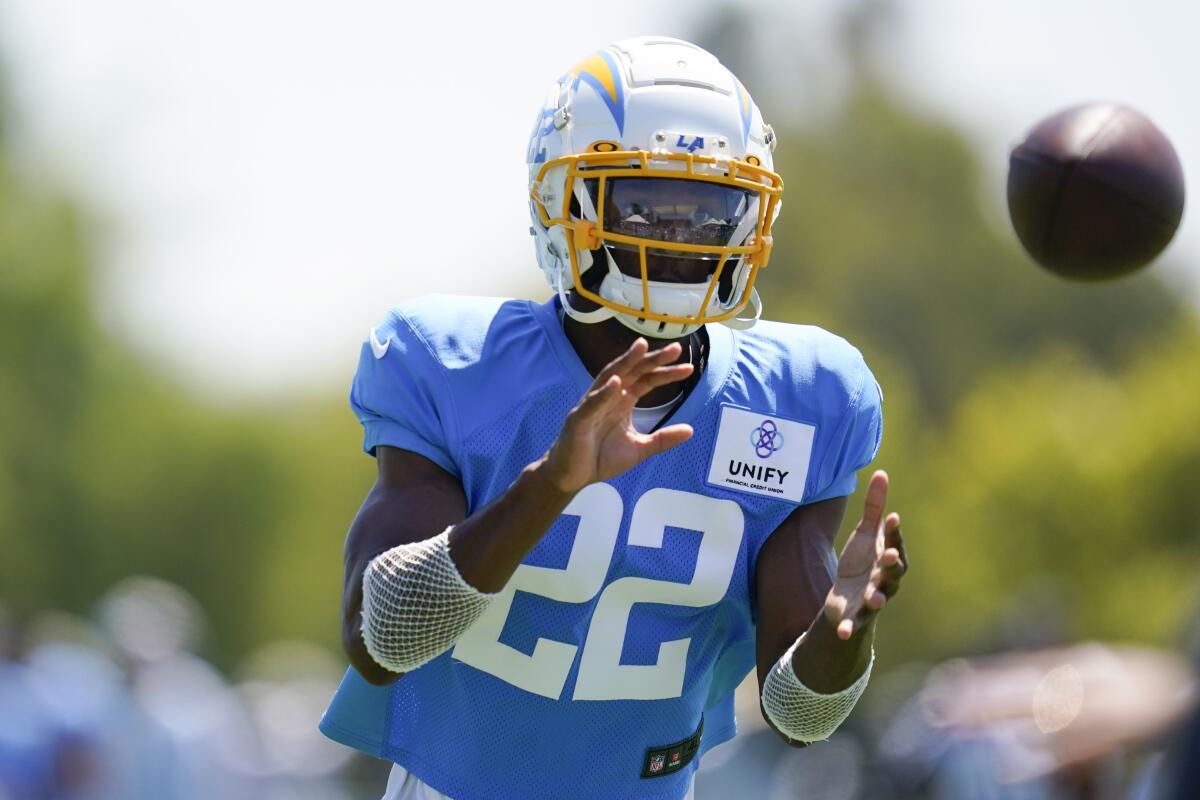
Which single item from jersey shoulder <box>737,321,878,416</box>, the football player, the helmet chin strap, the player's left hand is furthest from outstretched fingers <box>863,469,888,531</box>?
the helmet chin strap

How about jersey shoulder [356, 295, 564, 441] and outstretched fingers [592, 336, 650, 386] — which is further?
jersey shoulder [356, 295, 564, 441]

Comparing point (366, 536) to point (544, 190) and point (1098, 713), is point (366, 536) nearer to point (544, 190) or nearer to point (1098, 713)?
point (544, 190)

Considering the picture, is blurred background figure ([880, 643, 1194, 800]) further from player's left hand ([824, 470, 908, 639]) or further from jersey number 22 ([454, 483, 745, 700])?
player's left hand ([824, 470, 908, 639])

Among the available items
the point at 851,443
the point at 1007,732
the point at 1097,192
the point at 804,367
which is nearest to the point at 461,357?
the point at 804,367

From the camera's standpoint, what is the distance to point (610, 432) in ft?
12.0

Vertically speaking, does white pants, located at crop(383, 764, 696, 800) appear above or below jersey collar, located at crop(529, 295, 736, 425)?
below

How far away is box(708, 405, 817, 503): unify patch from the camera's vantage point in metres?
4.29

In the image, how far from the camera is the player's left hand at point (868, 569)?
12.1 ft

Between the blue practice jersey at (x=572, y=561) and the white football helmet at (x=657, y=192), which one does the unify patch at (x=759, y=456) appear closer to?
the blue practice jersey at (x=572, y=561)

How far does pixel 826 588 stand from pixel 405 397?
1033 millimetres

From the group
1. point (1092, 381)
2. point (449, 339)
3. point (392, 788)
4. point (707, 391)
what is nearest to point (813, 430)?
point (707, 391)

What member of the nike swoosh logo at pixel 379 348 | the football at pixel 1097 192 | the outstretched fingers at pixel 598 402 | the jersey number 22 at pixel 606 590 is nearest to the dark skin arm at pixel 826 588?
the jersey number 22 at pixel 606 590

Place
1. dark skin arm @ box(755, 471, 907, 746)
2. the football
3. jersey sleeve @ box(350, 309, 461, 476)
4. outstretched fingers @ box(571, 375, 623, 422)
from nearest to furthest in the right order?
outstretched fingers @ box(571, 375, 623, 422), dark skin arm @ box(755, 471, 907, 746), jersey sleeve @ box(350, 309, 461, 476), the football

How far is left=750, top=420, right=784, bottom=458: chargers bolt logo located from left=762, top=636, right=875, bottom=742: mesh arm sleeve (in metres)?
0.47
